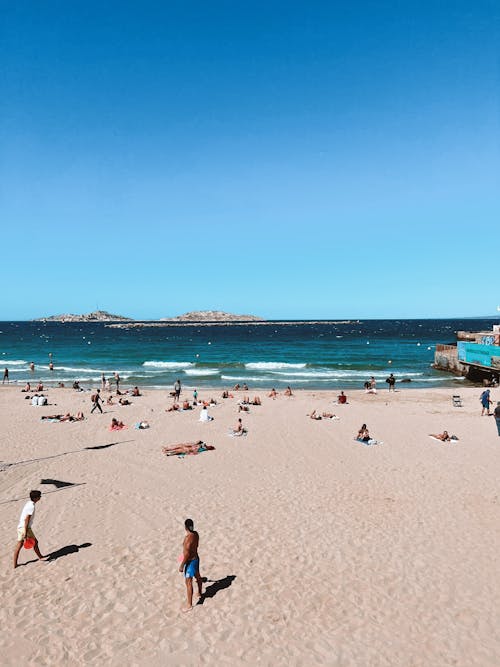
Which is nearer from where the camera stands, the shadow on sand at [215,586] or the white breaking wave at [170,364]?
the shadow on sand at [215,586]

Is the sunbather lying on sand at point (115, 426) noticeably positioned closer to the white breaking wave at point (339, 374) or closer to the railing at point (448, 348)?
the white breaking wave at point (339, 374)

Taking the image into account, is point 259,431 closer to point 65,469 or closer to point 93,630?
point 65,469

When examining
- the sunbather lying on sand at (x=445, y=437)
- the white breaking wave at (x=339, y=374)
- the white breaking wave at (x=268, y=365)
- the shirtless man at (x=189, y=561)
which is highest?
the shirtless man at (x=189, y=561)

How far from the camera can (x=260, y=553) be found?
28.9 feet

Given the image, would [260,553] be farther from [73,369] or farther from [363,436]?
[73,369]

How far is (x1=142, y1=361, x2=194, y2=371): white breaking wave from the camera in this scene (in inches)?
1959

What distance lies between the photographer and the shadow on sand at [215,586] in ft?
24.0

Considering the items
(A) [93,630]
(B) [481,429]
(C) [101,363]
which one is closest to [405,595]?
(A) [93,630]

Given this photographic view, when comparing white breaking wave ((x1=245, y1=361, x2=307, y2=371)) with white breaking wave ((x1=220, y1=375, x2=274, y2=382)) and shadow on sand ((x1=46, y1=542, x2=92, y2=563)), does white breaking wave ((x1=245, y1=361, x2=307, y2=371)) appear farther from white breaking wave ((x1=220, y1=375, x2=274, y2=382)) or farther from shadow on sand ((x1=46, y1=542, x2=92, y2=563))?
shadow on sand ((x1=46, y1=542, x2=92, y2=563))

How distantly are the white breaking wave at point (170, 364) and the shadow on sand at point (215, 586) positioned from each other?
40.9m

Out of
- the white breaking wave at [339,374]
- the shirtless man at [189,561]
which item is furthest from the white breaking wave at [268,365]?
the shirtless man at [189,561]

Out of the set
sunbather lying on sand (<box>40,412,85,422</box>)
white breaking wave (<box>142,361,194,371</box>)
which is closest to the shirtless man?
sunbather lying on sand (<box>40,412,85,422</box>)

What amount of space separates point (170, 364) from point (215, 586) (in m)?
45.8

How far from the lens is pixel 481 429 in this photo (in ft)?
64.5
